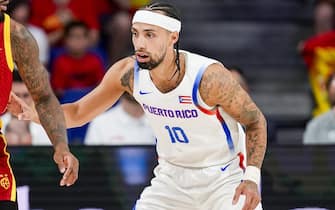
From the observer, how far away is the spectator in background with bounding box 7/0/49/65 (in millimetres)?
10500

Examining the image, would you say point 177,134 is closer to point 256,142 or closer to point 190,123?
point 190,123

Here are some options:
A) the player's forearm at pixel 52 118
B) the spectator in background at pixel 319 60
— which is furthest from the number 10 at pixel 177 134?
the spectator in background at pixel 319 60

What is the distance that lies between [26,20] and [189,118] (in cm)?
493

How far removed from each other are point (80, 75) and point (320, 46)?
7.60ft

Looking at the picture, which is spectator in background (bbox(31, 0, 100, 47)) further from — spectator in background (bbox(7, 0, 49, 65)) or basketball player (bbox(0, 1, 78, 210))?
basketball player (bbox(0, 1, 78, 210))

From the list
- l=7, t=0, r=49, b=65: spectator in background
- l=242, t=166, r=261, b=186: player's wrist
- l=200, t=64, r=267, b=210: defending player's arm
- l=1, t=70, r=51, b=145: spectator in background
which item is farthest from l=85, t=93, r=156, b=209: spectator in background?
l=242, t=166, r=261, b=186: player's wrist

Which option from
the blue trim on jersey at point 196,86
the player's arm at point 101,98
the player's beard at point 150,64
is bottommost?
the player's arm at point 101,98

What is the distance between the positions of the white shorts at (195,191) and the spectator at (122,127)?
266 centimetres

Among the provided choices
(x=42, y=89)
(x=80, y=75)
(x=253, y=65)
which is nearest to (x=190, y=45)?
(x=253, y=65)

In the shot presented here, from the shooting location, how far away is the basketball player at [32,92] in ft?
18.2

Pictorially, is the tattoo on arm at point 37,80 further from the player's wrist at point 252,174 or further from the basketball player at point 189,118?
the player's wrist at point 252,174

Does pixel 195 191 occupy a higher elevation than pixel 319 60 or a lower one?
higher

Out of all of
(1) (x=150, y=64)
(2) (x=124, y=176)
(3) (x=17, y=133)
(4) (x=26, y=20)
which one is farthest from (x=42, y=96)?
(4) (x=26, y=20)

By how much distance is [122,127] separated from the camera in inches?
352
